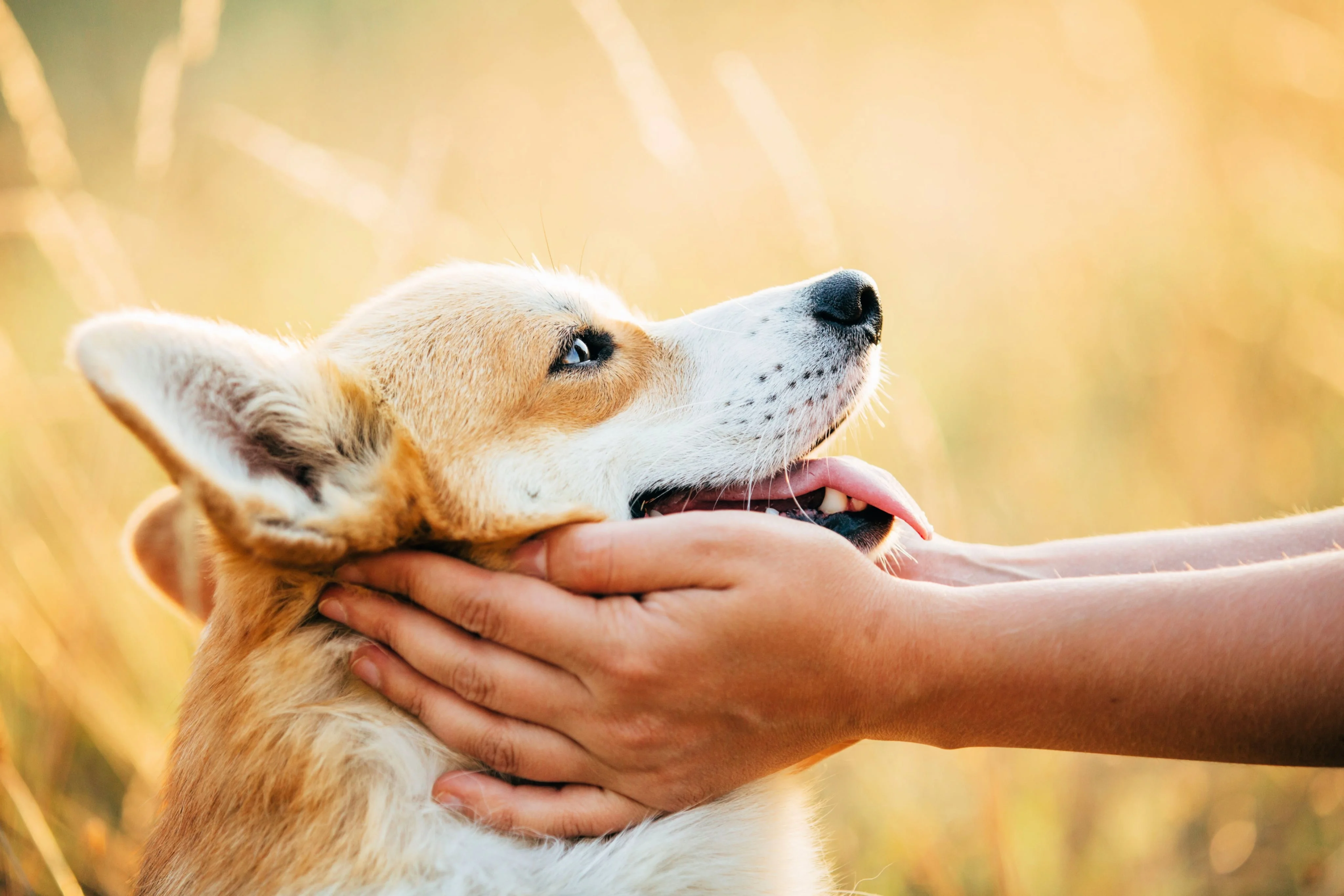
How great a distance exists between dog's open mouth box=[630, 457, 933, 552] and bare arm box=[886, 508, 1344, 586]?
17 centimetres

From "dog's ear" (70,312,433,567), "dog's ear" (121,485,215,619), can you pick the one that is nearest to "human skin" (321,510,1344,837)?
"dog's ear" (70,312,433,567)

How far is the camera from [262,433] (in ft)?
4.52

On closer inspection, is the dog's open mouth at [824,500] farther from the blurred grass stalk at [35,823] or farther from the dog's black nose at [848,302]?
the blurred grass stalk at [35,823]

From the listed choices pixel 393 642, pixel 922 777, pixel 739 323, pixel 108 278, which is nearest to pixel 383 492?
pixel 393 642

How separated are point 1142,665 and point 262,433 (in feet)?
→ 4.52

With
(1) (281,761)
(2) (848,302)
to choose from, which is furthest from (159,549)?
(2) (848,302)

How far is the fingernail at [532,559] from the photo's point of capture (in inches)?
55.6

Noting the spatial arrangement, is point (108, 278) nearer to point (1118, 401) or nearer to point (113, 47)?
point (1118, 401)

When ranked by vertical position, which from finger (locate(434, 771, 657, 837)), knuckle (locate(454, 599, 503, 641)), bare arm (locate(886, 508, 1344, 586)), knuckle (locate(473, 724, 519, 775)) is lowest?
bare arm (locate(886, 508, 1344, 586))

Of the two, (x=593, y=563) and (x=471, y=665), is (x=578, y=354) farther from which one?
(x=471, y=665)

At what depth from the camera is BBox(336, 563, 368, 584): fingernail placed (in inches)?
53.8

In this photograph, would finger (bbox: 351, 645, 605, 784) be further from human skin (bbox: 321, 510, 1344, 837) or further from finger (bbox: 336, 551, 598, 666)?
finger (bbox: 336, 551, 598, 666)

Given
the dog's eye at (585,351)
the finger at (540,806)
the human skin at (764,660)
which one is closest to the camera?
the human skin at (764,660)

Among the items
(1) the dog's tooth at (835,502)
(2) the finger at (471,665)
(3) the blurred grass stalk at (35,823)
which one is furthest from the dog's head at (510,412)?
(3) the blurred grass stalk at (35,823)
